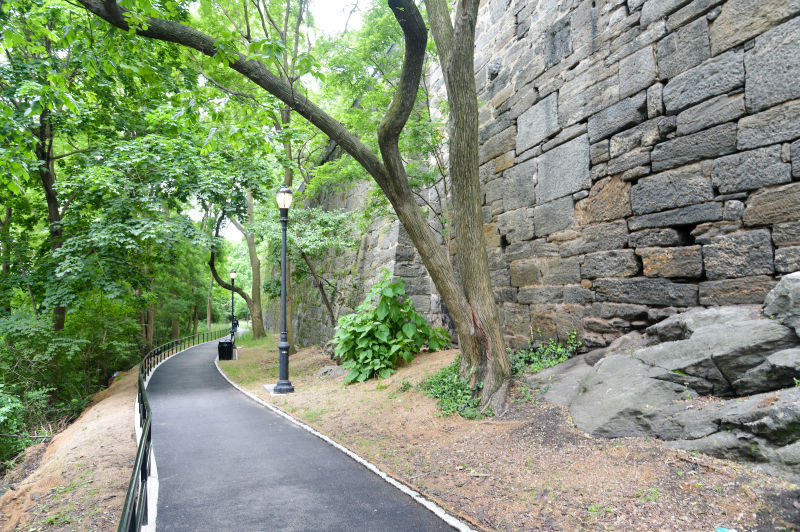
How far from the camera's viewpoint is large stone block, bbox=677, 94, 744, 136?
13.7 ft

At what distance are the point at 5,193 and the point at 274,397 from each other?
852cm

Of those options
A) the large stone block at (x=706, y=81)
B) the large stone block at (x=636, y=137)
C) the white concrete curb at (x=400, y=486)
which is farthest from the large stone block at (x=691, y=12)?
the white concrete curb at (x=400, y=486)

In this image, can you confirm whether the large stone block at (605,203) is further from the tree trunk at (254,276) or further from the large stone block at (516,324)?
the tree trunk at (254,276)

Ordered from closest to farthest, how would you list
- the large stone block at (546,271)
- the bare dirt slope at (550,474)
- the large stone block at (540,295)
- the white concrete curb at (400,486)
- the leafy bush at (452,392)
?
the bare dirt slope at (550,474) → the white concrete curb at (400,486) → the leafy bush at (452,392) → the large stone block at (546,271) → the large stone block at (540,295)

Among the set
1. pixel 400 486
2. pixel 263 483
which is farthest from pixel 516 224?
pixel 263 483

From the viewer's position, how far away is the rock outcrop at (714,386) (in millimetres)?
3164

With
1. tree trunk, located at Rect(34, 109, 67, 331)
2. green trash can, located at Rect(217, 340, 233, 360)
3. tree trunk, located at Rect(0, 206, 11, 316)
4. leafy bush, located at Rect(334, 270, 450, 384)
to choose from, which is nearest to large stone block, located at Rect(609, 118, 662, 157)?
leafy bush, located at Rect(334, 270, 450, 384)

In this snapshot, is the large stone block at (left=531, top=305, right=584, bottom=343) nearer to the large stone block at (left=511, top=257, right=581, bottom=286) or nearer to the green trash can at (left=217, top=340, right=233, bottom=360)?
the large stone block at (left=511, top=257, right=581, bottom=286)

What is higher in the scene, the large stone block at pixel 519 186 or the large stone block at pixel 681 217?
the large stone block at pixel 519 186

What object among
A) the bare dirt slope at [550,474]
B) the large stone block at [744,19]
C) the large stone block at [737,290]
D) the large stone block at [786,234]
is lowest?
the bare dirt slope at [550,474]

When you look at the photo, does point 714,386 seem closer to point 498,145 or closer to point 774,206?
point 774,206

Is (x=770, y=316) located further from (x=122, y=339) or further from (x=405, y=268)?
(x=122, y=339)

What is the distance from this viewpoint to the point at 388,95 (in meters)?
8.50

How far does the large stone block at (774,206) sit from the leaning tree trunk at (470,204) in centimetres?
287
